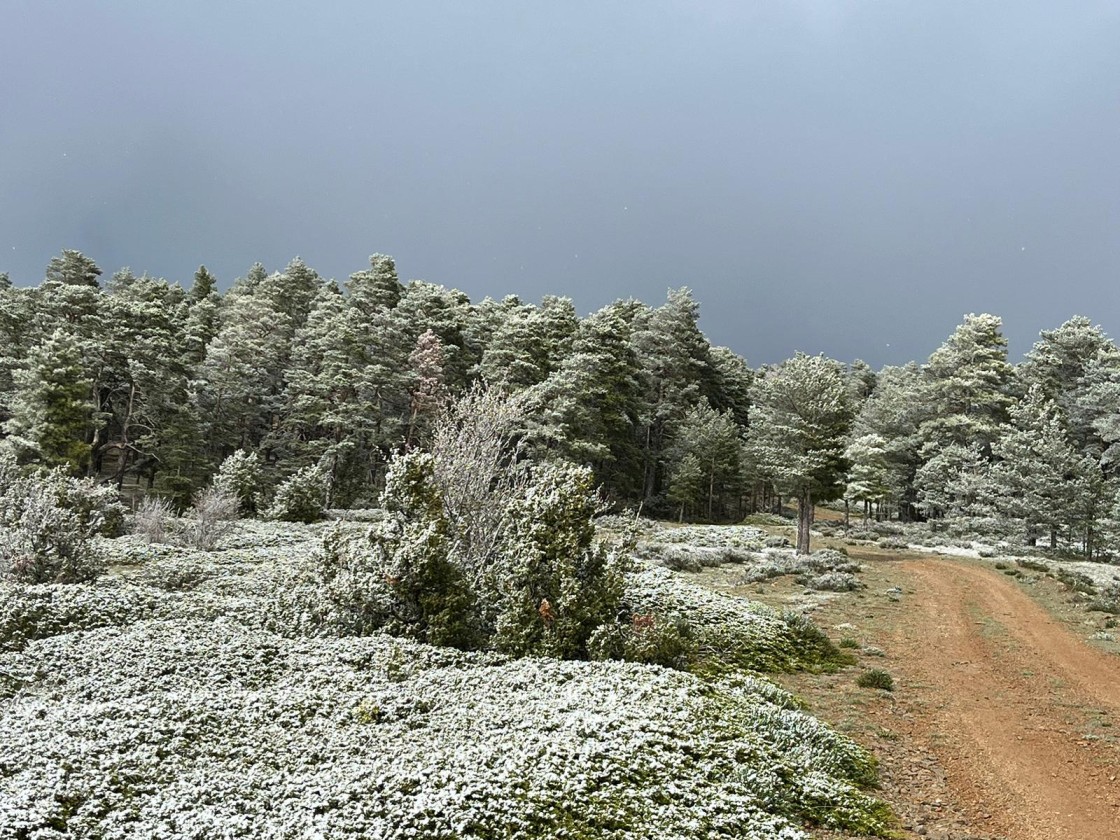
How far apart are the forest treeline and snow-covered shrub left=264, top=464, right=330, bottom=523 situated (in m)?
2.79

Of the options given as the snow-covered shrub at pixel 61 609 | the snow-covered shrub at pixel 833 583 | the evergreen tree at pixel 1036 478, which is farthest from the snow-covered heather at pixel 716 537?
the snow-covered shrub at pixel 61 609

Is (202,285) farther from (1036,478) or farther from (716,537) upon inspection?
(1036,478)

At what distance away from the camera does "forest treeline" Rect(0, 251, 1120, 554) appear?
37.1 m

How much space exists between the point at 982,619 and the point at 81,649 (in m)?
22.5

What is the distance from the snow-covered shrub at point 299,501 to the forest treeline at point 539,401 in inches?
110

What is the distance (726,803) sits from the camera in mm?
6832

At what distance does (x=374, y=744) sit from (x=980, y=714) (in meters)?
10.4

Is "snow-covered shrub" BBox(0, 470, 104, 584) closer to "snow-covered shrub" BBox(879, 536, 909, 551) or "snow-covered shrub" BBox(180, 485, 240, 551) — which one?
"snow-covered shrub" BBox(180, 485, 240, 551)

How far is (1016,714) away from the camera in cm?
1158

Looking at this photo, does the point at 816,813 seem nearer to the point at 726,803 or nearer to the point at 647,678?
the point at 726,803

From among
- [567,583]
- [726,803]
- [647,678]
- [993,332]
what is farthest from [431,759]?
[993,332]

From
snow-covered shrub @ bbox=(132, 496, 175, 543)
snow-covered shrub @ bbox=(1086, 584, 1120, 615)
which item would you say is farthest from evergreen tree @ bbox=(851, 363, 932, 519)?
snow-covered shrub @ bbox=(132, 496, 175, 543)

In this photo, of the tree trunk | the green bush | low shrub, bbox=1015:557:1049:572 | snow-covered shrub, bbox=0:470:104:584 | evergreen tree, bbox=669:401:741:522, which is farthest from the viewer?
evergreen tree, bbox=669:401:741:522

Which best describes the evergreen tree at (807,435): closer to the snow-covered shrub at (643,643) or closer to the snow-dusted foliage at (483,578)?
the snow-covered shrub at (643,643)
